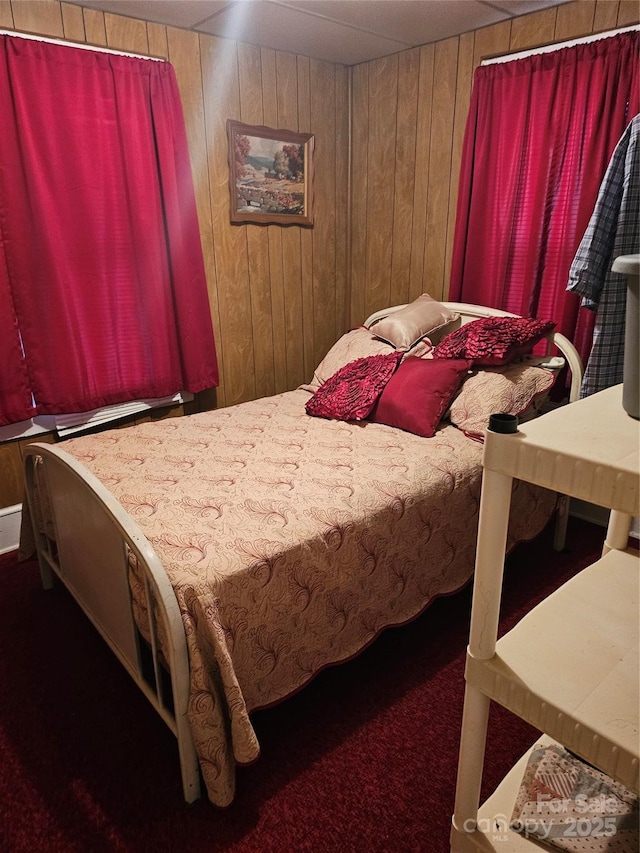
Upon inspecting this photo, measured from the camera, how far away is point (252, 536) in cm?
165

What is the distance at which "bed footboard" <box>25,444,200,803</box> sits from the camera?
142cm

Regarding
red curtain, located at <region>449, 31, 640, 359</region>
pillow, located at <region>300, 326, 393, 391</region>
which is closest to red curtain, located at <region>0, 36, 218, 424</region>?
pillow, located at <region>300, 326, 393, 391</region>

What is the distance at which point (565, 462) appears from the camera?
77 cm

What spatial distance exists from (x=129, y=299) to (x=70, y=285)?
0.97 ft

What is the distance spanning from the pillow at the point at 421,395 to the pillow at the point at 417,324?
38cm

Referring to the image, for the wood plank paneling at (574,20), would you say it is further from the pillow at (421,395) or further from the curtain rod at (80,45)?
the curtain rod at (80,45)

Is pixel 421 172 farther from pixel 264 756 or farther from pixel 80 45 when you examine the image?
pixel 264 756

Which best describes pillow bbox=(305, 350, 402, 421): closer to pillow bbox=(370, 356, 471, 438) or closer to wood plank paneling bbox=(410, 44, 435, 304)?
pillow bbox=(370, 356, 471, 438)

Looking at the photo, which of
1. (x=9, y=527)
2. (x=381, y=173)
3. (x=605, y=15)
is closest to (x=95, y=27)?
(x=381, y=173)

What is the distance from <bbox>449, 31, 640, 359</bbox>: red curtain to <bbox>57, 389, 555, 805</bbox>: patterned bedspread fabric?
3.46 feet

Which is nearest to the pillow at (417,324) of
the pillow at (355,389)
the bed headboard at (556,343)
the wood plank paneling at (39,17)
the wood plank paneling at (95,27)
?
the bed headboard at (556,343)

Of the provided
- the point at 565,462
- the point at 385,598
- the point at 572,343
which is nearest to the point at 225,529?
the point at 385,598

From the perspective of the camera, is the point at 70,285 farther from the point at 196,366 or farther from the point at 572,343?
the point at 572,343

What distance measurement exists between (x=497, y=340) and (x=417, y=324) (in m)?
0.55
